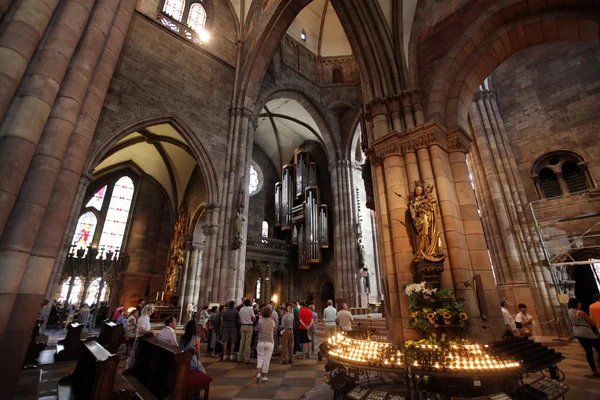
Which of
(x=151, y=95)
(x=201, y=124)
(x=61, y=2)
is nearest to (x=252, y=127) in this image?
(x=201, y=124)

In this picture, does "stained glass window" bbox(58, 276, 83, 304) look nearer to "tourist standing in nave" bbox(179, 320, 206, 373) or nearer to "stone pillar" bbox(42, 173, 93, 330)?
"stone pillar" bbox(42, 173, 93, 330)

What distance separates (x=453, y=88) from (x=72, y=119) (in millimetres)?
7342

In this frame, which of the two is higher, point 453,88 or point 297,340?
point 453,88

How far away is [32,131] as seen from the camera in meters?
2.81

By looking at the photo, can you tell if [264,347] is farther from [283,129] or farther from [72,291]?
[283,129]

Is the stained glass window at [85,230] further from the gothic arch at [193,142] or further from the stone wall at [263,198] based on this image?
the gothic arch at [193,142]

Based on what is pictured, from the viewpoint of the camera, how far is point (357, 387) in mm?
3102

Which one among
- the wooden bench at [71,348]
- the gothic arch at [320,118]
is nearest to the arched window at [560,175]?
the gothic arch at [320,118]

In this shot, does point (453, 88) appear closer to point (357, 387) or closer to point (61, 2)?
point (357, 387)

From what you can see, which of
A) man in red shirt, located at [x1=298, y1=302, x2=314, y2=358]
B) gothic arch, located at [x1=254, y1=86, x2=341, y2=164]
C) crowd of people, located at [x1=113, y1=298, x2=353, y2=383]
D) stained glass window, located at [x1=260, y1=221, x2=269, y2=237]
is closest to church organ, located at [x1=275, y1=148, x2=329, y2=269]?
stained glass window, located at [x1=260, y1=221, x2=269, y2=237]

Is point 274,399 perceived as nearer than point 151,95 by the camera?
Yes

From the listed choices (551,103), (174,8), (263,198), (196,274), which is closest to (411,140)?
(551,103)

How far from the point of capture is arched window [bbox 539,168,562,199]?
1038cm

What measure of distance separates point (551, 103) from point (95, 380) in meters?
15.4
